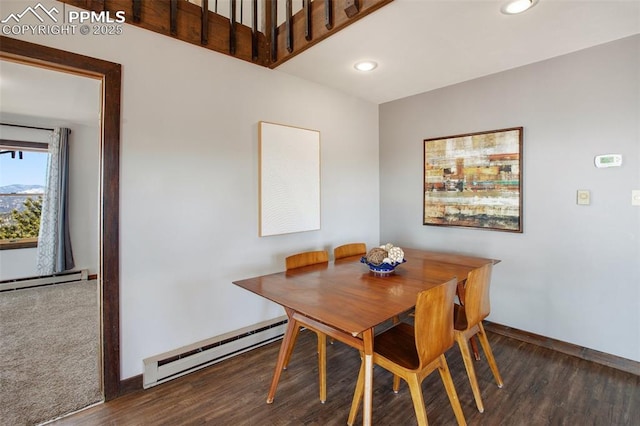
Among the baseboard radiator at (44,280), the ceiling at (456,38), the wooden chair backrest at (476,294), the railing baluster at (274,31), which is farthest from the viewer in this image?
the baseboard radiator at (44,280)

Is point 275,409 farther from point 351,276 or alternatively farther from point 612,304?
point 612,304

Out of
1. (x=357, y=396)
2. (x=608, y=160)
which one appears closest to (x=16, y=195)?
(x=357, y=396)

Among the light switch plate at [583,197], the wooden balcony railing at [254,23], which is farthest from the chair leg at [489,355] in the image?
the wooden balcony railing at [254,23]

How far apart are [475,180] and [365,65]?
4.92 ft

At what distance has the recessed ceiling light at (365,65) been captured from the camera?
2586 millimetres

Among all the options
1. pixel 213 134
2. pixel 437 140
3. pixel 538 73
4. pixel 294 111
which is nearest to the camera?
pixel 213 134

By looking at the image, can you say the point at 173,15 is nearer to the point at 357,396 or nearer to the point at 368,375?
the point at 368,375

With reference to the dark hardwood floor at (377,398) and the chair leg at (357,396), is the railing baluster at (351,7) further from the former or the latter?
the dark hardwood floor at (377,398)

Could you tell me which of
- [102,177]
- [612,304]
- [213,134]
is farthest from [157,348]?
[612,304]

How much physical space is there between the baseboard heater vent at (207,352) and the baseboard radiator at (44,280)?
3.74 metres

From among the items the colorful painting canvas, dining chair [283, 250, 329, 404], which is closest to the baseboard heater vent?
dining chair [283, 250, 329, 404]

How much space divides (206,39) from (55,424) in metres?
2.61

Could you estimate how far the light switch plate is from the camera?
2.37m

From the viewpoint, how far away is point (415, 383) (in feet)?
4.68
